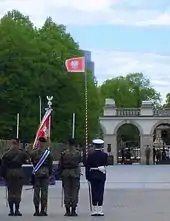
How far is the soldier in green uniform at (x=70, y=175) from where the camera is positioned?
19000 millimetres

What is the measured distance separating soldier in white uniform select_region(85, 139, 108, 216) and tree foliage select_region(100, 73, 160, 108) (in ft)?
308

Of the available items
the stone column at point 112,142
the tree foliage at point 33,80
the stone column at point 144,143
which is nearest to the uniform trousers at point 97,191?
the tree foliage at point 33,80

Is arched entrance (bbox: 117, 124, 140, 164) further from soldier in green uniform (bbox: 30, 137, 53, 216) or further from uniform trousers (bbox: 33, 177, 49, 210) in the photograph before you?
uniform trousers (bbox: 33, 177, 49, 210)

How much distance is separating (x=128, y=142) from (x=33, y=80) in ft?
181

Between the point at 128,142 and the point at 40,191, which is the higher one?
the point at 128,142

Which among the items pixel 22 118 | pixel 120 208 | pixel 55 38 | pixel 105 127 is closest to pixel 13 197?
pixel 120 208

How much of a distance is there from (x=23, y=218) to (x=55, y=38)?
52.9 metres

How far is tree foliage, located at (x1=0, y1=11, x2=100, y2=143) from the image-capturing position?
200 feet

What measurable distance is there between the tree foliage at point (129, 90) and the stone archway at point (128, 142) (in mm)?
4586

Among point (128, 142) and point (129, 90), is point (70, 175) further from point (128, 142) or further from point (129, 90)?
point (129, 90)

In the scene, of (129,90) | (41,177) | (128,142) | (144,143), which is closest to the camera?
(41,177)

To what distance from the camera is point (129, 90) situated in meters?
119

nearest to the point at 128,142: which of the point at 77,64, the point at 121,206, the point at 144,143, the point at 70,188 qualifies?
the point at 144,143

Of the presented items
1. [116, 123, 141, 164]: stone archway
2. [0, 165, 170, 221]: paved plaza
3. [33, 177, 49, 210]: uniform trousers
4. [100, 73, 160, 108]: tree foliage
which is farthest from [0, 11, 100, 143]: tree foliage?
[100, 73, 160, 108]: tree foliage
